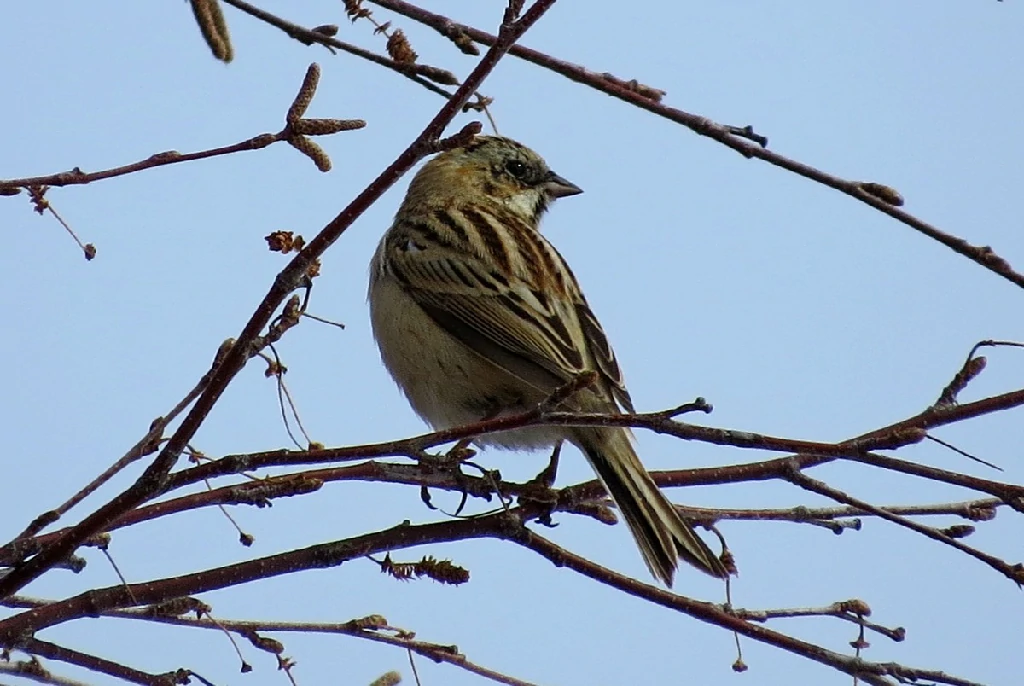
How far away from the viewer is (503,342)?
4.54 m

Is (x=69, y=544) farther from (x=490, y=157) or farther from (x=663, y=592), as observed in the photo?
(x=490, y=157)

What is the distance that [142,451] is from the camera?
2721mm

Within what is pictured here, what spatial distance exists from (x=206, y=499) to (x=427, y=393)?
5.93 feet

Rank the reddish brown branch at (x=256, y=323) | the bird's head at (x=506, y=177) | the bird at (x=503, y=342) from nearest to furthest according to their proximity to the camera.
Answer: the reddish brown branch at (x=256, y=323)
the bird at (x=503, y=342)
the bird's head at (x=506, y=177)

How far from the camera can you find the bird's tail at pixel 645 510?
367 cm

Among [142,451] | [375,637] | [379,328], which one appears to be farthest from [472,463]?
[379,328]

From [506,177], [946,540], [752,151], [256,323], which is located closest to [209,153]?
[256,323]

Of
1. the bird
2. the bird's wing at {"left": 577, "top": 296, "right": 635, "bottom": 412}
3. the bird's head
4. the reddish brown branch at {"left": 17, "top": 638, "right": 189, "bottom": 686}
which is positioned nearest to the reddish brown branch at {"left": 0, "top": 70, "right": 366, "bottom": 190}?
the reddish brown branch at {"left": 17, "top": 638, "right": 189, "bottom": 686}

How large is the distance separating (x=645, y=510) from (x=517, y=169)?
297cm

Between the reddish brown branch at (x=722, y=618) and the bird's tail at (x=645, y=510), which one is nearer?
the reddish brown branch at (x=722, y=618)

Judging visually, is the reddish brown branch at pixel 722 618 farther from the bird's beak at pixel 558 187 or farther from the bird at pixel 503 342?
the bird's beak at pixel 558 187

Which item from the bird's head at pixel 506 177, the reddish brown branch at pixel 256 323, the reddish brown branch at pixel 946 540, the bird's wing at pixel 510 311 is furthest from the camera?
the bird's head at pixel 506 177

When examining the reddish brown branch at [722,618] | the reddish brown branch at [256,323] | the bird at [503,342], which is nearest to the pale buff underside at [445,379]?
the bird at [503,342]

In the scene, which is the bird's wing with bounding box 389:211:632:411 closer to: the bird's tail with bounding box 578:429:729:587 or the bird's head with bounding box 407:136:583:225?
the bird's tail with bounding box 578:429:729:587
